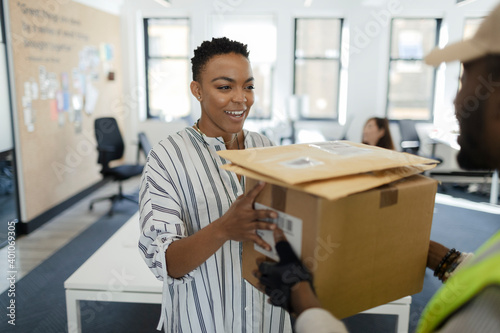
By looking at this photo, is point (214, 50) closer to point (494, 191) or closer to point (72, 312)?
point (72, 312)

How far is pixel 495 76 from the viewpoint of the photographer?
1.90ft

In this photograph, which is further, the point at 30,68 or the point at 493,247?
the point at 30,68

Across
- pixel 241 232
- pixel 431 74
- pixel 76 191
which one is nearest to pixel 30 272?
pixel 76 191

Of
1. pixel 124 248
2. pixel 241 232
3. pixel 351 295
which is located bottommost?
pixel 124 248

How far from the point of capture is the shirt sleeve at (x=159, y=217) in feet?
3.24

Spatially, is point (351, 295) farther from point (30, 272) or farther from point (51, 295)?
point (30, 272)

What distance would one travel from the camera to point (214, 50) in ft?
3.89

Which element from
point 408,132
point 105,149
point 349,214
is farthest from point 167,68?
point 349,214

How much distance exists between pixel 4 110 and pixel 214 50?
121 inches

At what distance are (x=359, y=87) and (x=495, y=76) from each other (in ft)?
18.2

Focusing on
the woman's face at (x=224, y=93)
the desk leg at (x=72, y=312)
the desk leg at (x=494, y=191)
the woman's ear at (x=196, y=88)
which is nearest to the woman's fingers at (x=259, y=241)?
the woman's face at (x=224, y=93)

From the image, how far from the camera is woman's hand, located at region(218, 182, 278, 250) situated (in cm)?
83

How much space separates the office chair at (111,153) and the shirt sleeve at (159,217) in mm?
3452

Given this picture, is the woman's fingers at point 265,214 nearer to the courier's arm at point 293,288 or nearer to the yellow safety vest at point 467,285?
the courier's arm at point 293,288
